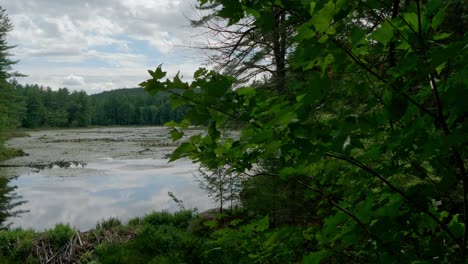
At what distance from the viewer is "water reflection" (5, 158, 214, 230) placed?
14.0 metres

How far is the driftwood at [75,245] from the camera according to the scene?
8.47m

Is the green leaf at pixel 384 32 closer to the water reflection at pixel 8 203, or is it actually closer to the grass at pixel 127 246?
the grass at pixel 127 246

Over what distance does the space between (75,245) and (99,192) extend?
29.7 feet

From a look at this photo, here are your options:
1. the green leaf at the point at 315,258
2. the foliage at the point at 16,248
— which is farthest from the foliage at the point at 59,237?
the green leaf at the point at 315,258

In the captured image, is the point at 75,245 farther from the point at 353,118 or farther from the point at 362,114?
the point at 353,118

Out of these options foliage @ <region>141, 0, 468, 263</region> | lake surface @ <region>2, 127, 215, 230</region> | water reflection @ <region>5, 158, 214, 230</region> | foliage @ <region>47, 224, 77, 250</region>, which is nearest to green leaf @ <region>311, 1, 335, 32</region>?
foliage @ <region>141, 0, 468, 263</region>

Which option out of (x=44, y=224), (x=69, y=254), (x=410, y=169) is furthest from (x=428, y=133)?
(x=44, y=224)

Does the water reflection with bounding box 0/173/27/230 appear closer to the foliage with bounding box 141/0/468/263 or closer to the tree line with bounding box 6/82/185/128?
the foliage with bounding box 141/0/468/263

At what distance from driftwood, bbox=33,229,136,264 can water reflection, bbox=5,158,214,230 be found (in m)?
3.36

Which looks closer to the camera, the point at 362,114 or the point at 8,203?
the point at 362,114

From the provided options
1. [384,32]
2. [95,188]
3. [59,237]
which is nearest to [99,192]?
[95,188]

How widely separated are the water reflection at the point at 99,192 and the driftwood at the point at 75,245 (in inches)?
132

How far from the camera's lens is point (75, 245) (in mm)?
8891

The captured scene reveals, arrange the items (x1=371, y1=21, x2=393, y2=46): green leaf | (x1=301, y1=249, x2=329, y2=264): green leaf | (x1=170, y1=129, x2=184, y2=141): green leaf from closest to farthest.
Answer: (x1=371, y1=21, x2=393, y2=46): green leaf < (x1=301, y1=249, x2=329, y2=264): green leaf < (x1=170, y1=129, x2=184, y2=141): green leaf
